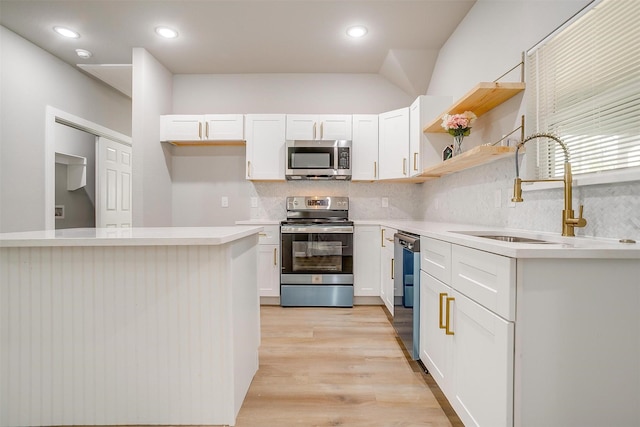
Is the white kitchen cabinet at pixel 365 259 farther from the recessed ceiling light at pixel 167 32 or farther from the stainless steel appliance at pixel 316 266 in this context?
the recessed ceiling light at pixel 167 32

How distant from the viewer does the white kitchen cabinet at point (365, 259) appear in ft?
10.3

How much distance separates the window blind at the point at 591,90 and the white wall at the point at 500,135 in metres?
0.10

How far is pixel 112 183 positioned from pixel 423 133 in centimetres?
412

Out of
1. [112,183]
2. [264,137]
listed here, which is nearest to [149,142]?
[264,137]

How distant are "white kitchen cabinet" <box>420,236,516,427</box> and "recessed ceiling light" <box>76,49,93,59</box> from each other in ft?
12.4

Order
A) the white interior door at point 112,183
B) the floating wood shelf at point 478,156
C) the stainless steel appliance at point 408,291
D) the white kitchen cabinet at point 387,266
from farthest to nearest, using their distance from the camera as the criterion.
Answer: the white interior door at point 112,183 < the white kitchen cabinet at point 387,266 < the stainless steel appliance at point 408,291 < the floating wood shelf at point 478,156

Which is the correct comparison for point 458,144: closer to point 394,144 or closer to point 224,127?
point 394,144

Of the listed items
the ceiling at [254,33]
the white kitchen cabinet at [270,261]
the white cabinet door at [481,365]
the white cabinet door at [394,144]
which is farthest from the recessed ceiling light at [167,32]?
the white cabinet door at [481,365]

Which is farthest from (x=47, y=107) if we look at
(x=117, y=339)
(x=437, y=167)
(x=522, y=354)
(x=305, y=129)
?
(x=522, y=354)

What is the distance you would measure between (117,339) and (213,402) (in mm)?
512

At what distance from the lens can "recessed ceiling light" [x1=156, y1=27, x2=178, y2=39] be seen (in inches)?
106

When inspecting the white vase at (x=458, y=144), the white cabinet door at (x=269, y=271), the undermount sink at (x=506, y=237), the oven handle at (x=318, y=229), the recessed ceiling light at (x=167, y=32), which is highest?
the recessed ceiling light at (x=167, y=32)

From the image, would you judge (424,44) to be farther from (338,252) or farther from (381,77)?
(338,252)

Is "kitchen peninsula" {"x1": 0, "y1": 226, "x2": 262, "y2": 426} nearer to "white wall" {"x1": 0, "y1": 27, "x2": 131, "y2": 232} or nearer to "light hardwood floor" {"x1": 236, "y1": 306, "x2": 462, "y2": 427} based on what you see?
"light hardwood floor" {"x1": 236, "y1": 306, "x2": 462, "y2": 427}
